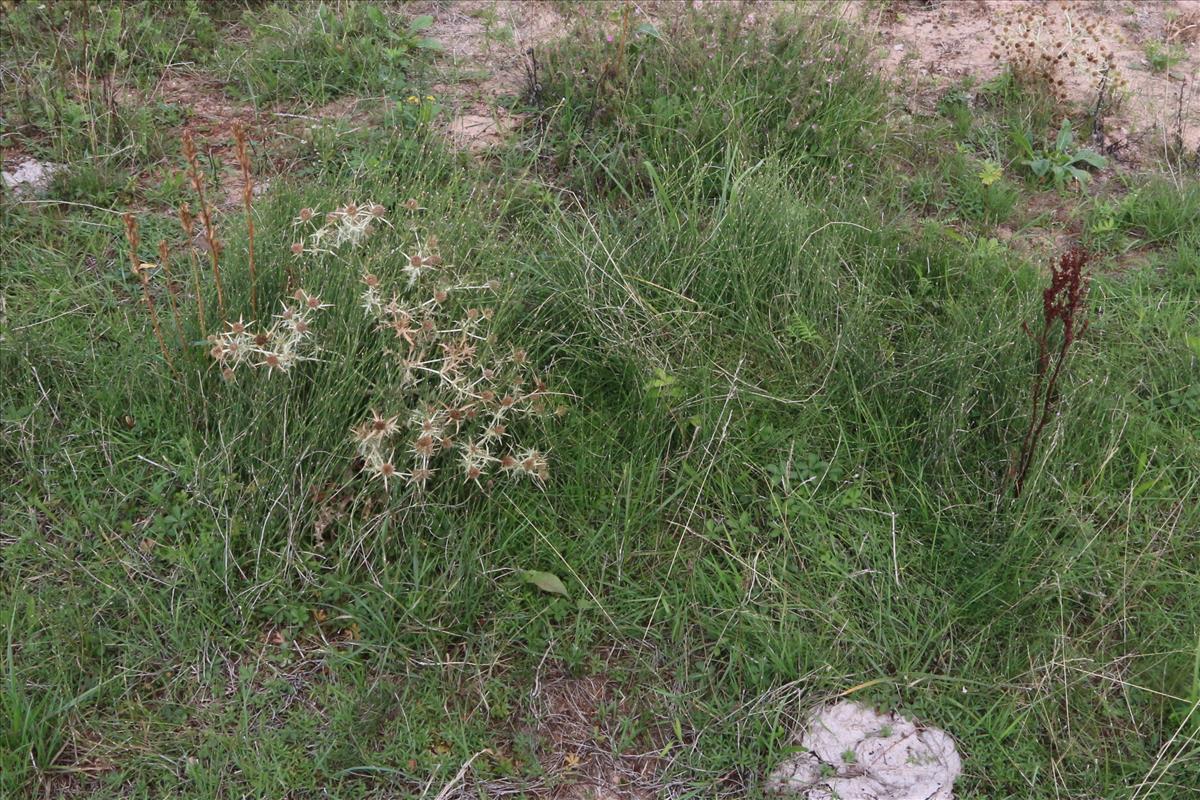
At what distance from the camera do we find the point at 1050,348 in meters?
3.14

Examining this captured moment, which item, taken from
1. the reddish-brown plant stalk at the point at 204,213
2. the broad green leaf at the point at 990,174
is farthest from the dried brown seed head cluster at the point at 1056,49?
the reddish-brown plant stalk at the point at 204,213

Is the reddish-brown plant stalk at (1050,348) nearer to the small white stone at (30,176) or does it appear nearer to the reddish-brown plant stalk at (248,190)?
the reddish-brown plant stalk at (248,190)

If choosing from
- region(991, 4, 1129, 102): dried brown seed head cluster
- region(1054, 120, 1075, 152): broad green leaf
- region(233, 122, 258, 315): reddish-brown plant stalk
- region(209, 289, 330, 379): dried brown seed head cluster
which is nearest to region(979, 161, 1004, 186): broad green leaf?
region(1054, 120, 1075, 152): broad green leaf

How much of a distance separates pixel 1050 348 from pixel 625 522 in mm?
1381

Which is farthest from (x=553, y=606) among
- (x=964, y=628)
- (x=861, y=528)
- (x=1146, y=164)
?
(x=1146, y=164)

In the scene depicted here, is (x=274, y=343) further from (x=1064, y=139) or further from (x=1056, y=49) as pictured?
(x=1056, y=49)

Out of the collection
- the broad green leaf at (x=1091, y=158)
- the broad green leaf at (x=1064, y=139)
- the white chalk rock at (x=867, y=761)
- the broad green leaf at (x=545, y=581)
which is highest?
the broad green leaf at (x=1064, y=139)

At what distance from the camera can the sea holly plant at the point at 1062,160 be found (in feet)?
13.8

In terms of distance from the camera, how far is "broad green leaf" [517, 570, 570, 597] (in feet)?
9.18

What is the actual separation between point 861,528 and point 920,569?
188 mm

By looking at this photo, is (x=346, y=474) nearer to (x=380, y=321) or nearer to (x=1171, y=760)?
(x=380, y=321)

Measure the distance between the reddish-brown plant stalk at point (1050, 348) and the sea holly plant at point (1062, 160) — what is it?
118 centimetres

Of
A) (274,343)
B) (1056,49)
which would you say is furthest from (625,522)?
(1056,49)

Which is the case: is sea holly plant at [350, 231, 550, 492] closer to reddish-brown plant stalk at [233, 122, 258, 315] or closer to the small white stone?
reddish-brown plant stalk at [233, 122, 258, 315]
